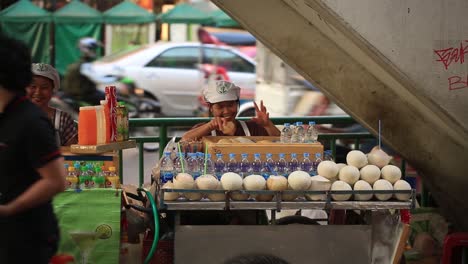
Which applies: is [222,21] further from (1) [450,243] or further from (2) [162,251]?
(2) [162,251]

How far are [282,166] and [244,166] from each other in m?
0.25

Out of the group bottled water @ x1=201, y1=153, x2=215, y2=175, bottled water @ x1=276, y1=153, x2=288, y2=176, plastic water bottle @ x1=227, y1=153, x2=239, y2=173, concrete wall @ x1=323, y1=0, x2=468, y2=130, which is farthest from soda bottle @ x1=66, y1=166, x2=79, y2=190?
concrete wall @ x1=323, y1=0, x2=468, y2=130

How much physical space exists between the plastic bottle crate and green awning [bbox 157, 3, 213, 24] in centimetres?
1680

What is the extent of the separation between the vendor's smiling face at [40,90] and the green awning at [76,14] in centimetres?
1602

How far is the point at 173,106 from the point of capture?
1916 centimetres

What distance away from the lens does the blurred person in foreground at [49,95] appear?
6.63m

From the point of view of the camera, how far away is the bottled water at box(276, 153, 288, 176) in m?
5.72

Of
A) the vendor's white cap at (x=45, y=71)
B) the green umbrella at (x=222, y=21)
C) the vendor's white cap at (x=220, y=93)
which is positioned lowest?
the vendor's white cap at (x=220, y=93)

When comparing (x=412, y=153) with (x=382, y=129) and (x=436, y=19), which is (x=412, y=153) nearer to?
(x=382, y=129)

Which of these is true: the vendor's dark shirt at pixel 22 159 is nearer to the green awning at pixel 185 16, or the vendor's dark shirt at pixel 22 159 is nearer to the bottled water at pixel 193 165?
the bottled water at pixel 193 165

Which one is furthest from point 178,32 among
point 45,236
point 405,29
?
point 45,236

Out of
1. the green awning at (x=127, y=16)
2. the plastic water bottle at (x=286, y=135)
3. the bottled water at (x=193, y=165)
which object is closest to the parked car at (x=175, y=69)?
the green awning at (x=127, y=16)

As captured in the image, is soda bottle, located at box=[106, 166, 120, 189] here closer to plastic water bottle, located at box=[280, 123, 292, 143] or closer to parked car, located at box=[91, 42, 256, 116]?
plastic water bottle, located at box=[280, 123, 292, 143]

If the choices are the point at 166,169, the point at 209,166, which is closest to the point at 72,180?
the point at 166,169
